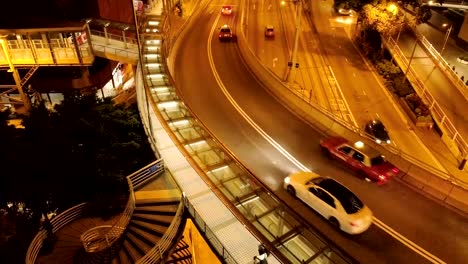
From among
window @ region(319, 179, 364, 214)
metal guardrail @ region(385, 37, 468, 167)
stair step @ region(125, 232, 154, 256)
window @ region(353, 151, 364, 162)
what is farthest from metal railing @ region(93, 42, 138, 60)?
metal guardrail @ region(385, 37, 468, 167)

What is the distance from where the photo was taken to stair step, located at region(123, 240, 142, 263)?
46.3 ft

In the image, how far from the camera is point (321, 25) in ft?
169

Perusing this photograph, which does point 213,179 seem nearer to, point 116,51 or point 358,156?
point 358,156

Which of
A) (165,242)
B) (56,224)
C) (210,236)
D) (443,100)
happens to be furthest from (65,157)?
(443,100)

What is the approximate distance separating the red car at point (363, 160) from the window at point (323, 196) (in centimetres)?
452

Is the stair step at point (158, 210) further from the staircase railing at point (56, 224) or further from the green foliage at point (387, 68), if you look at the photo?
the green foliage at point (387, 68)

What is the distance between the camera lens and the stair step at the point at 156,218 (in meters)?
15.1

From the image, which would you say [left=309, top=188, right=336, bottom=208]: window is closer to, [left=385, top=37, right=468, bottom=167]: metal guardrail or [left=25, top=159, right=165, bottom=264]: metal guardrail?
[left=25, top=159, right=165, bottom=264]: metal guardrail

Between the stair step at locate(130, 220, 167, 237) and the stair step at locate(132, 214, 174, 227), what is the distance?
0.53 ft

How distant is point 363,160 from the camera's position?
65.9 feet

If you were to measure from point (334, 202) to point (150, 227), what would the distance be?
8.30m

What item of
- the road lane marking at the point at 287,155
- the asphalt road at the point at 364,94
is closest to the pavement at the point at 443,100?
the asphalt road at the point at 364,94

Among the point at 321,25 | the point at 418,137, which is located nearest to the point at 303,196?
the point at 418,137

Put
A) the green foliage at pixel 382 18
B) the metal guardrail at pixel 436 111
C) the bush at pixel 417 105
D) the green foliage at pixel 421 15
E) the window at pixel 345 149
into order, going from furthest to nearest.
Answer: the green foliage at pixel 421 15 → the green foliage at pixel 382 18 → the bush at pixel 417 105 → the metal guardrail at pixel 436 111 → the window at pixel 345 149
